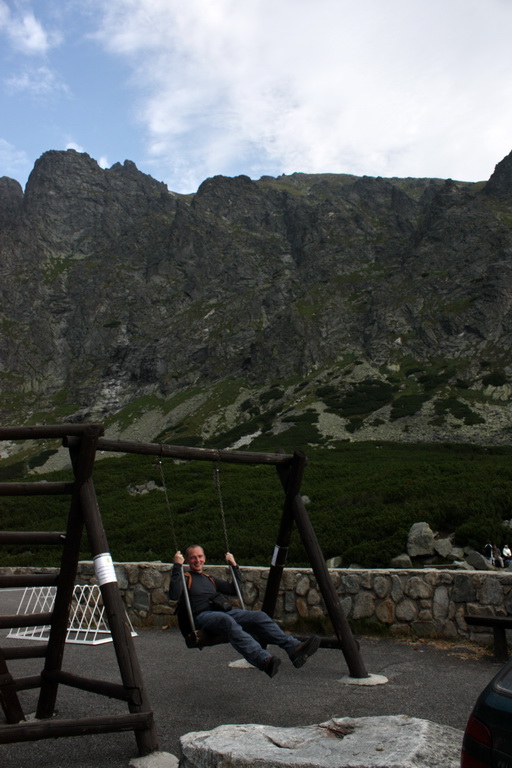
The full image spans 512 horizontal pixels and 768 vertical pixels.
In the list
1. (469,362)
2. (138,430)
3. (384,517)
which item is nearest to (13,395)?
(138,430)

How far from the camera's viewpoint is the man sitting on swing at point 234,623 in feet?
19.2

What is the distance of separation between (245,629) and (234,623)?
0.42 meters

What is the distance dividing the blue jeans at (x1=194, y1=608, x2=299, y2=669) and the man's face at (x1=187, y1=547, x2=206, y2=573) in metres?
0.53

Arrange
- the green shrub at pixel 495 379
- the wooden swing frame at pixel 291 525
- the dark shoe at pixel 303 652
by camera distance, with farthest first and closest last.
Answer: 1. the green shrub at pixel 495 379
2. the wooden swing frame at pixel 291 525
3. the dark shoe at pixel 303 652

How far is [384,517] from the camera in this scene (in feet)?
49.4

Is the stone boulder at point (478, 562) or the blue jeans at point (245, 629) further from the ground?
the blue jeans at point (245, 629)

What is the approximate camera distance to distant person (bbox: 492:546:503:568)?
37.6 feet

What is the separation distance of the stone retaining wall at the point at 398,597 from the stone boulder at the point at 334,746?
15.9 ft

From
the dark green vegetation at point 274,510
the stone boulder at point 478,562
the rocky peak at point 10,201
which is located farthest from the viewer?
the rocky peak at point 10,201

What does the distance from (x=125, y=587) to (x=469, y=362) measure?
242 feet

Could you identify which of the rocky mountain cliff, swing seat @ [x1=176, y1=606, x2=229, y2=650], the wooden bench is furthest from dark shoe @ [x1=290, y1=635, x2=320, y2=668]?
the rocky mountain cliff

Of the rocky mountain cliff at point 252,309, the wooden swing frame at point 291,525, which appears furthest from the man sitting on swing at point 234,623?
the rocky mountain cliff at point 252,309

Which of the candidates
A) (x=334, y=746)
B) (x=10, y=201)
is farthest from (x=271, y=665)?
(x=10, y=201)

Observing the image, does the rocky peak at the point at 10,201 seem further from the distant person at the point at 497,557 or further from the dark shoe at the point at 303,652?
the dark shoe at the point at 303,652
